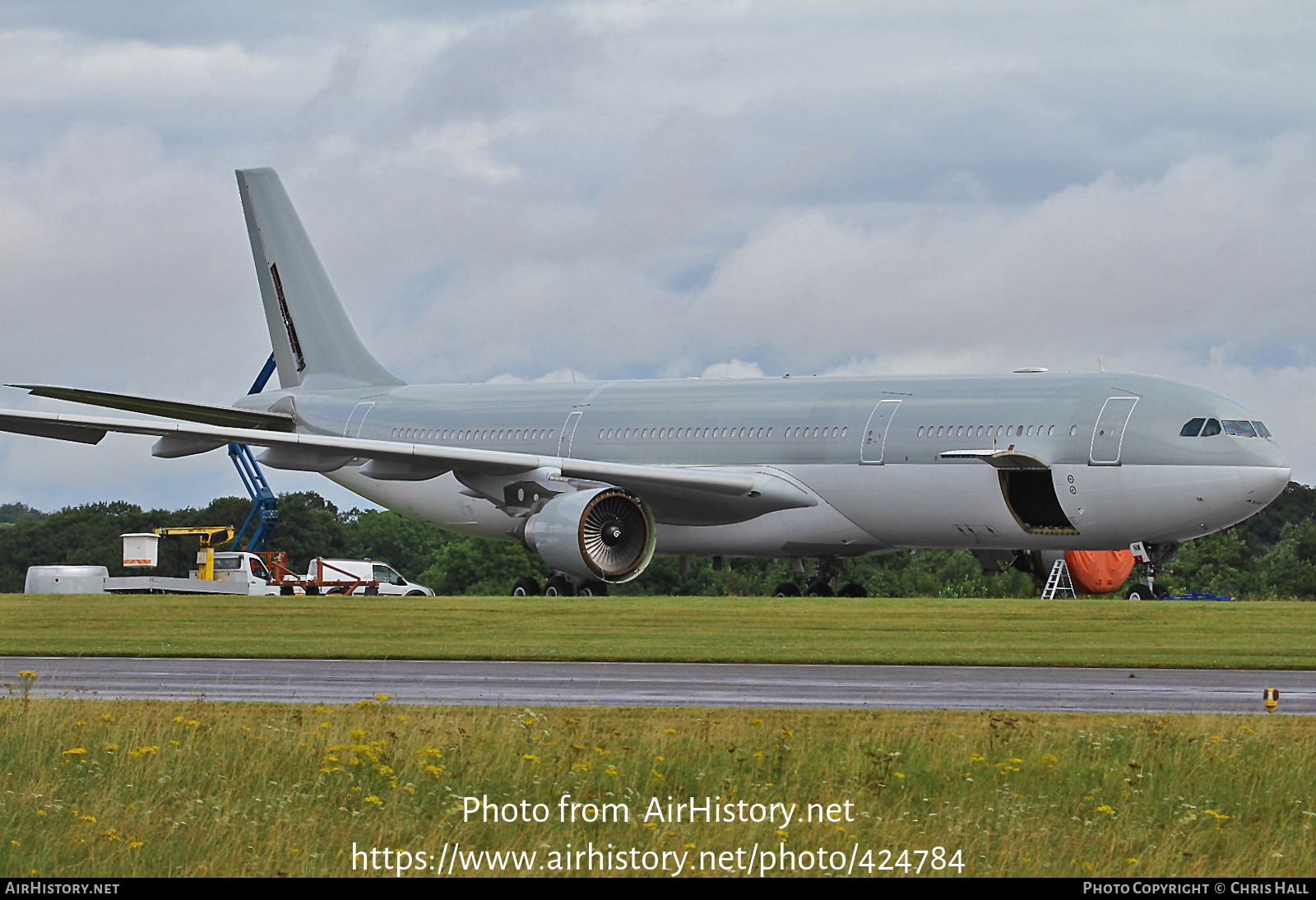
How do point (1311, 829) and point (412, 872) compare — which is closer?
point (412, 872)

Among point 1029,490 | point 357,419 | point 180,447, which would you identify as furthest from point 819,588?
point 180,447

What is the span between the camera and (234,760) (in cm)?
1286

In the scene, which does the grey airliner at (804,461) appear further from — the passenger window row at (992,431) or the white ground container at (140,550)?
the white ground container at (140,550)

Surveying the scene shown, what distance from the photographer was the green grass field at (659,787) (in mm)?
10164

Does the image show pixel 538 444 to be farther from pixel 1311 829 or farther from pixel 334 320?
pixel 1311 829

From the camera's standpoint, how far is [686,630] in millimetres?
27047

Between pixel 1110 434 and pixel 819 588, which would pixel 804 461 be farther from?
pixel 1110 434

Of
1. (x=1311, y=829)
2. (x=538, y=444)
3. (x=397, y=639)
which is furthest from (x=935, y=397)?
(x=1311, y=829)

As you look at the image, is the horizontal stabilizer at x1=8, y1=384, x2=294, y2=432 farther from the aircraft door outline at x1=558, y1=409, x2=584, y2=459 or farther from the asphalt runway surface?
the asphalt runway surface

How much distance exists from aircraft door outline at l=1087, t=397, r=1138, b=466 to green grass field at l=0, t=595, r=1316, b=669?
3.30m

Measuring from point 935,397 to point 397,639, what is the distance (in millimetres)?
14198

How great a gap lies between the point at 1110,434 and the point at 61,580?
87.5 feet

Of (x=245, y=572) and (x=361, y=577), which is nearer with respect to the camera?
(x=245, y=572)

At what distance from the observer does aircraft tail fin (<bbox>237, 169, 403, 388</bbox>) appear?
163 ft
